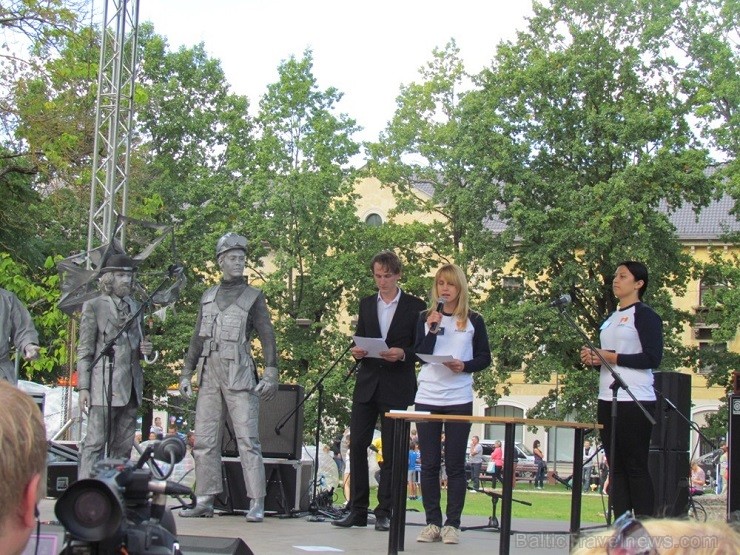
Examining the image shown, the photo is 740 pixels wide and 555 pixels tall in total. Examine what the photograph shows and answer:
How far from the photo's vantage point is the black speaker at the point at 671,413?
12.4 m

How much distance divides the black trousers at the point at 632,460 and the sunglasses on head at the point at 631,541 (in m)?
5.76

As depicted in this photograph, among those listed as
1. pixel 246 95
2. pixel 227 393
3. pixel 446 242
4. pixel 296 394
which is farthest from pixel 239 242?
pixel 246 95

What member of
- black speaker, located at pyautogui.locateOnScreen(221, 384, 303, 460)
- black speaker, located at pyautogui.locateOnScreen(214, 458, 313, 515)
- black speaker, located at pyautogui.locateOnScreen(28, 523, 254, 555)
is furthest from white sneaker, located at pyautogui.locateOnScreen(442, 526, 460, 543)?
black speaker, located at pyautogui.locateOnScreen(221, 384, 303, 460)

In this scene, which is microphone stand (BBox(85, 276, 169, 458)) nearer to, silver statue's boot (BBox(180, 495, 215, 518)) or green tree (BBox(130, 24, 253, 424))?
silver statue's boot (BBox(180, 495, 215, 518))

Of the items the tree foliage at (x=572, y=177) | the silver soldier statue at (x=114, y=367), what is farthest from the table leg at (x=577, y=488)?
the tree foliage at (x=572, y=177)

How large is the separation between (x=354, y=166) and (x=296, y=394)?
3330 centimetres

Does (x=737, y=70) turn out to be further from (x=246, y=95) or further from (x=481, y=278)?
(x=246, y=95)

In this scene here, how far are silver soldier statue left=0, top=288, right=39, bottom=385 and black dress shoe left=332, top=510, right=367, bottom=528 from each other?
2.61 metres

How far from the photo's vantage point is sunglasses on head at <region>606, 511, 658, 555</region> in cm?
154

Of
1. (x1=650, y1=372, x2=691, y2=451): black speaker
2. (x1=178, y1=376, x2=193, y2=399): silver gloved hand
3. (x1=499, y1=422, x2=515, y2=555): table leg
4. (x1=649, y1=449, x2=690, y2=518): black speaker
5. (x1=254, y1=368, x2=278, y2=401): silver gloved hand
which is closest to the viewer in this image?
(x1=499, y1=422, x2=515, y2=555): table leg

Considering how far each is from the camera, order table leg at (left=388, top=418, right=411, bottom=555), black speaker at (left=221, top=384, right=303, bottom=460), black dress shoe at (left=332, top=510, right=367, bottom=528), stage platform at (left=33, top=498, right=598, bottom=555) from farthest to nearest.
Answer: black speaker at (left=221, top=384, right=303, bottom=460)
black dress shoe at (left=332, top=510, right=367, bottom=528)
stage platform at (left=33, top=498, right=598, bottom=555)
table leg at (left=388, top=418, right=411, bottom=555)

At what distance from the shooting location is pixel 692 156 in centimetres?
3425

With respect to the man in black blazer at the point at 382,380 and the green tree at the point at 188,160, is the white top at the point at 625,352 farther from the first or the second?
the green tree at the point at 188,160

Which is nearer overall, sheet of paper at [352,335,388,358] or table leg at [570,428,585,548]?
table leg at [570,428,585,548]
